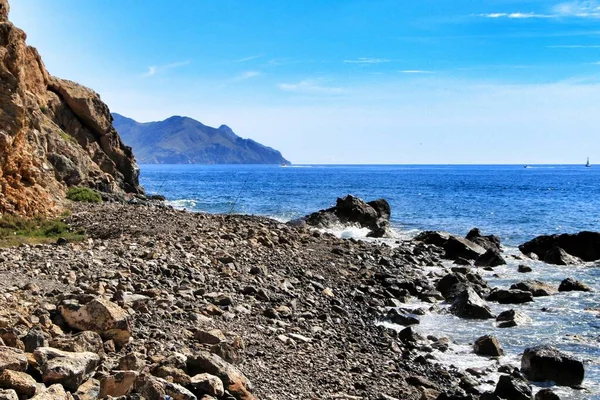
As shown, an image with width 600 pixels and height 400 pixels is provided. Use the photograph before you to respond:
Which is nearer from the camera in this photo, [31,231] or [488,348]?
[488,348]

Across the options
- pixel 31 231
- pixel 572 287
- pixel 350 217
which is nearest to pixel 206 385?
pixel 31 231

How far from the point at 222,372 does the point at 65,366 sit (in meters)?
2.20

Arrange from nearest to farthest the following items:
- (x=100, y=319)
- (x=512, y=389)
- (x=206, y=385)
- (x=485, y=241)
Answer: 1. (x=206, y=385)
2. (x=100, y=319)
3. (x=512, y=389)
4. (x=485, y=241)

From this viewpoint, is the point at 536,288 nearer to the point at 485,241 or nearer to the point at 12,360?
the point at 485,241

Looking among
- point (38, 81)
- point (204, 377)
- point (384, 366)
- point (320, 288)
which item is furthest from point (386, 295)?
point (38, 81)

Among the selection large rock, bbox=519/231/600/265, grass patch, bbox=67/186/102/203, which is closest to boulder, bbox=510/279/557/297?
large rock, bbox=519/231/600/265

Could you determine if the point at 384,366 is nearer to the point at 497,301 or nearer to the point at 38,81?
the point at 497,301

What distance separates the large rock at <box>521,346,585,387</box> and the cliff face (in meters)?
18.3

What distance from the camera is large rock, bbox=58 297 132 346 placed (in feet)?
30.9

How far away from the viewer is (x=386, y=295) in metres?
20.8

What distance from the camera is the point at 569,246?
33.7 metres

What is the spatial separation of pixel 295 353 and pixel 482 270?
19.3 metres

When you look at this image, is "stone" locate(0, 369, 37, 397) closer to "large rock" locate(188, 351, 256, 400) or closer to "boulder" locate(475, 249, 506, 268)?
"large rock" locate(188, 351, 256, 400)

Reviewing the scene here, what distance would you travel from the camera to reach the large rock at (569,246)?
1272 inches
